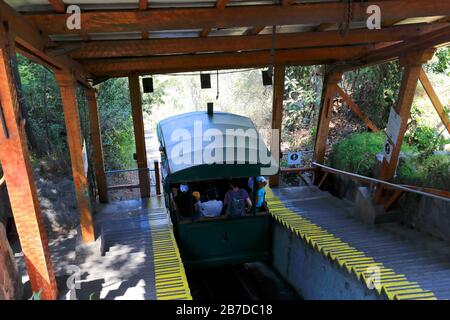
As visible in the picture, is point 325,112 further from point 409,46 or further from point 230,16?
point 230,16

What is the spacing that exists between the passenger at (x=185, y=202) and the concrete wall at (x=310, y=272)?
2088 mm

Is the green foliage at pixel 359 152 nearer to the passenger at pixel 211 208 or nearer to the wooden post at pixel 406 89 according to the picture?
the wooden post at pixel 406 89

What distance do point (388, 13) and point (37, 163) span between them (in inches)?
377

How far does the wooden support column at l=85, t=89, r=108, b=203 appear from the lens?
941 centimetres

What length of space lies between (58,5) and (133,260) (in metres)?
4.46

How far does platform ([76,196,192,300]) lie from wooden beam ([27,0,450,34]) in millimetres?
3715

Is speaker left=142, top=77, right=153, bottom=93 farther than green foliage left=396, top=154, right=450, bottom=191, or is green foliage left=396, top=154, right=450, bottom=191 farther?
speaker left=142, top=77, right=153, bottom=93

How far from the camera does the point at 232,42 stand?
618 cm

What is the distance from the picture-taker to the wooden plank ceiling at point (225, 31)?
416cm

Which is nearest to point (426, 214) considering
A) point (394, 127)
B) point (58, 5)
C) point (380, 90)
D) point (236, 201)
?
point (394, 127)

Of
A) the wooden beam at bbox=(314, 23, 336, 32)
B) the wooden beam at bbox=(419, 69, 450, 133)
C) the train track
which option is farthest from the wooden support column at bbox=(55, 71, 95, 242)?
the wooden beam at bbox=(419, 69, 450, 133)

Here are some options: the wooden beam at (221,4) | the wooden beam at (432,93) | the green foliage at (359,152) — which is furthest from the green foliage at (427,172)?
the wooden beam at (221,4)

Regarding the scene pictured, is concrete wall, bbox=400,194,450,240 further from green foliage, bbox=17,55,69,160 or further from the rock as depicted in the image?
green foliage, bbox=17,55,69,160

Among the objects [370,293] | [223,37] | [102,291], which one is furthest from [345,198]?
[102,291]
